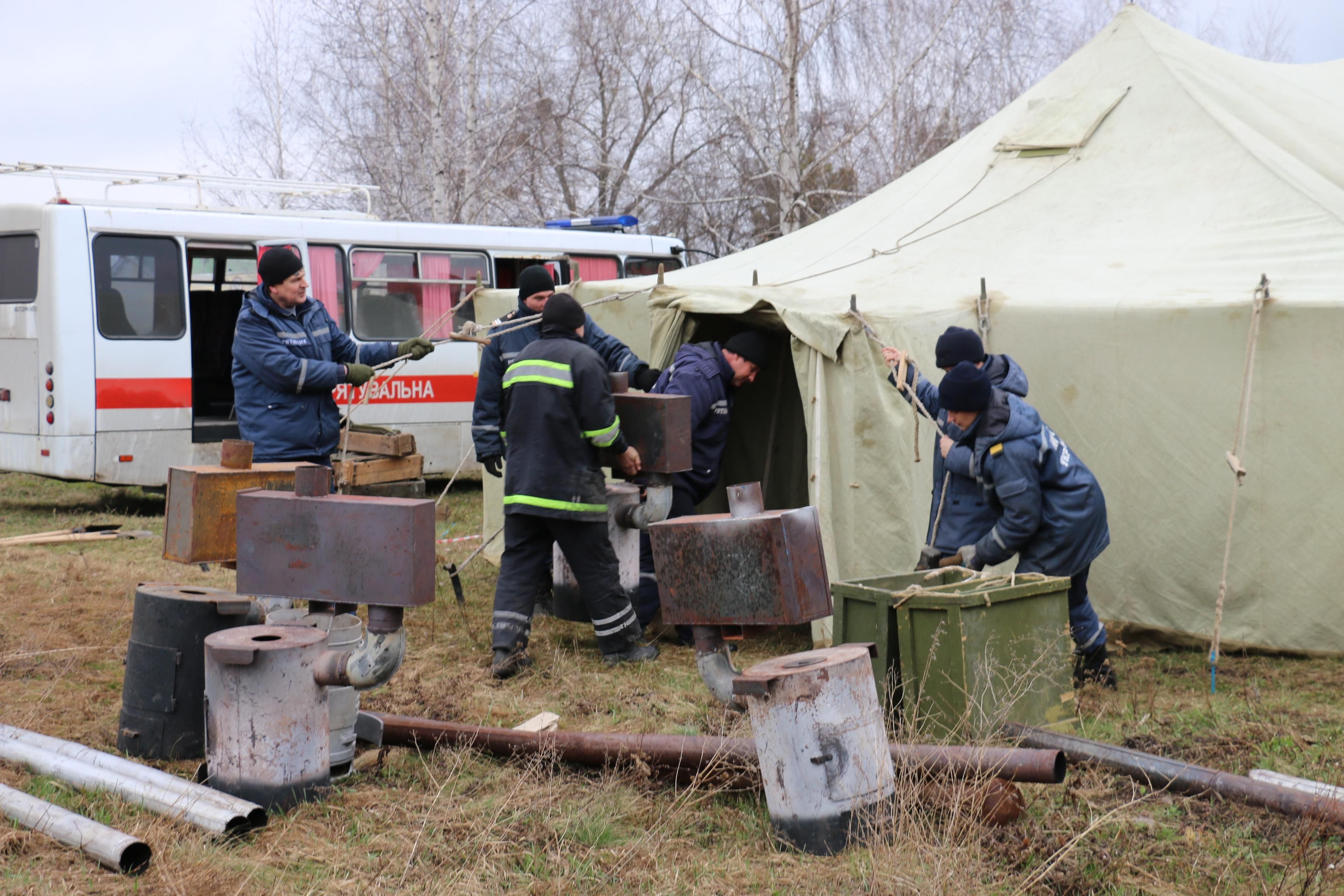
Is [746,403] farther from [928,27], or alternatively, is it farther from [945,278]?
[928,27]

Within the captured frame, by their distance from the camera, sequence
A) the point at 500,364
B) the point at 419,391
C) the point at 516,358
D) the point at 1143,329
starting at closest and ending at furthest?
1. the point at 1143,329
2. the point at 516,358
3. the point at 500,364
4. the point at 419,391

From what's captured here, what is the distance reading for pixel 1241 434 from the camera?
571 cm

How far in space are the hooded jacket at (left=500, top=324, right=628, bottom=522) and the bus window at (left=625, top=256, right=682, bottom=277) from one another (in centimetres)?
773

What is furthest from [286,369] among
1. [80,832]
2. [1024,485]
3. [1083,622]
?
[1083,622]

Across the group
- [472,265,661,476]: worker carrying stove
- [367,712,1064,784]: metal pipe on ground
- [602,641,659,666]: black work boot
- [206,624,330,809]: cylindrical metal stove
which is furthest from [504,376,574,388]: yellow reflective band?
[206,624,330,809]: cylindrical metal stove

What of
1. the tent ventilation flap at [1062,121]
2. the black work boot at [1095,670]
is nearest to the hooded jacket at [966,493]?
the black work boot at [1095,670]

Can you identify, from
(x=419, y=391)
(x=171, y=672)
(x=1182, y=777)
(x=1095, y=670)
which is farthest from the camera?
A: (x=419, y=391)

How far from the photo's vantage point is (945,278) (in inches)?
262

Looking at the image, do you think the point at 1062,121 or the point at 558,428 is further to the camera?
the point at 1062,121

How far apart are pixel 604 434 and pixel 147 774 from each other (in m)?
2.45

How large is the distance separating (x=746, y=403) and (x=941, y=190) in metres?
1.83

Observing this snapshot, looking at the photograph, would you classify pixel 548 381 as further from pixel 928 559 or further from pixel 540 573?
pixel 928 559

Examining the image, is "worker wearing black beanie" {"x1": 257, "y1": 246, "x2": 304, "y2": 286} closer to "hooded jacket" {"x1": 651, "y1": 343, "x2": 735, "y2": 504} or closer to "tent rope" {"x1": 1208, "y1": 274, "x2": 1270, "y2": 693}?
"hooded jacket" {"x1": 651, "y1": 343, "x2": 735, "y2": 504}

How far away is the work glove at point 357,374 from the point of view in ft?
20.6
